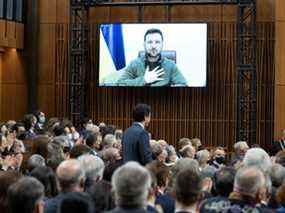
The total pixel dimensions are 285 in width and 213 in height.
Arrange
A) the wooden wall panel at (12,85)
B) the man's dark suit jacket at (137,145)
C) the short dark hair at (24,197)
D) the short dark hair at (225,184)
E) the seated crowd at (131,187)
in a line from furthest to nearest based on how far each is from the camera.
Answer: the wooden wall panel at (12,85) → the man's dark suit jacket at (137,145) → the short dark hair at (225,184) → the short dark hair at (24,197) → the seated crowd at (131,187)

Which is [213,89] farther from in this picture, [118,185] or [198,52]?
[118,185]

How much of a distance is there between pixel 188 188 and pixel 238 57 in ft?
42.4

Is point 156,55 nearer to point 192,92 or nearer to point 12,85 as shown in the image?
point 192,92

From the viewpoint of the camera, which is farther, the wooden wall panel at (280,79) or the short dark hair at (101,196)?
the wooden wall panel at (280,79)

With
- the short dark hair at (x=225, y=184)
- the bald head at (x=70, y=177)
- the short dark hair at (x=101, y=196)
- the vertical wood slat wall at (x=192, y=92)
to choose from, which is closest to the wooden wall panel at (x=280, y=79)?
the vertical wood slat wall at (x=192, y=92)

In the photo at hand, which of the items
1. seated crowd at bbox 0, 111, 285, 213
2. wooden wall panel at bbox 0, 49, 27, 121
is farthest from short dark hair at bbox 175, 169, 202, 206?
wooden wall panel at bbox 0, 49, 27, 121

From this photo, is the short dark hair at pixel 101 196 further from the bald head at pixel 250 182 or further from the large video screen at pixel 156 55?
the large video screen at pixel 156 55

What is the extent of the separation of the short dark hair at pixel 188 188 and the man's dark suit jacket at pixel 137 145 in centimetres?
323

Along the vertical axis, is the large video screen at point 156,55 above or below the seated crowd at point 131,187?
above

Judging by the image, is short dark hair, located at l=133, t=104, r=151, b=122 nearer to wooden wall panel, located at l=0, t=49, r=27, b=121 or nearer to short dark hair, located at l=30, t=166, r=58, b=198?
short dark hair, located at l=30, t=166, r=58, b=198

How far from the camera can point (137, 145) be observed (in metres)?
7.68

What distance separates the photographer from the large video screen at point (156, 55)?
56.9ft

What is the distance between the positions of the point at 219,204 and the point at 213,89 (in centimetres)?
1330

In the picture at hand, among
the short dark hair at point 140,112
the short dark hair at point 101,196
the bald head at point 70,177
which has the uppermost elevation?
the short dark hair at point 140,112
